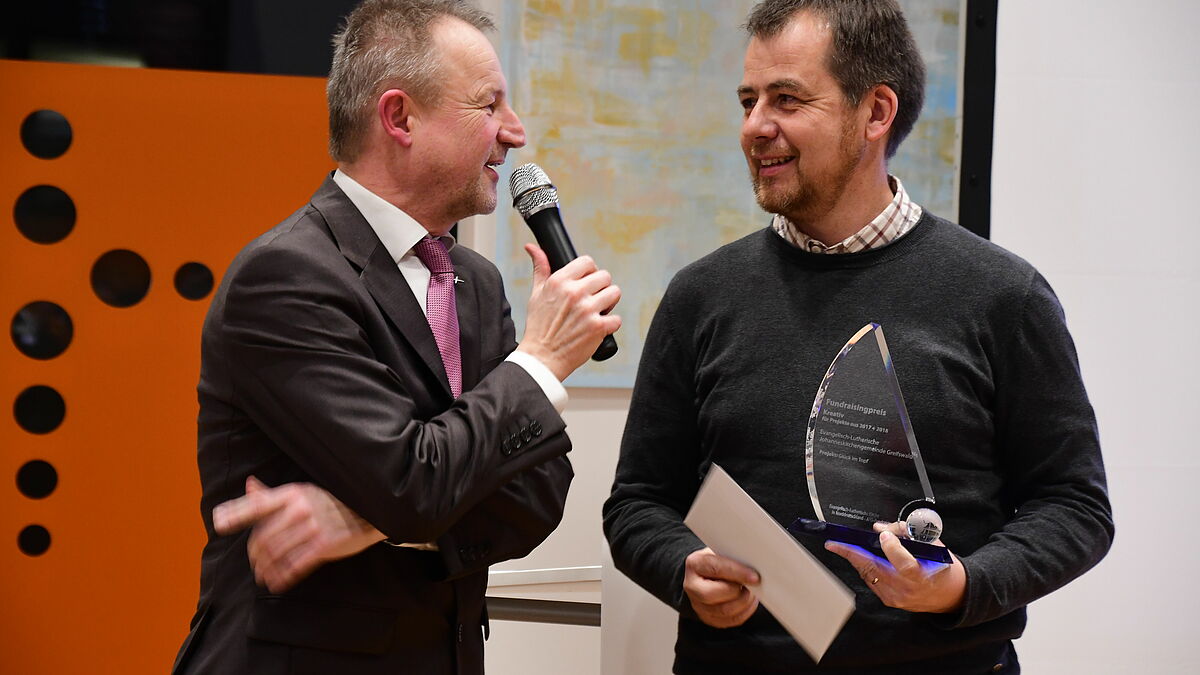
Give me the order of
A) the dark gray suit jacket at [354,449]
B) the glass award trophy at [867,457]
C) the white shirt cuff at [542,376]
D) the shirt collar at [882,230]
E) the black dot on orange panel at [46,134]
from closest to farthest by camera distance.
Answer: the dark gray suit jacket at [354,449]
the white shirt cuff at [542,376]
the glass award trophy at [867,457]
the shirt collar at [882,230]
the black dot on orange panel at [46,134]

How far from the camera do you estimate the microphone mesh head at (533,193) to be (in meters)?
1.68

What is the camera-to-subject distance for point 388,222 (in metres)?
1.62

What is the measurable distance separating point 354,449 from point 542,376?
0.91 ft

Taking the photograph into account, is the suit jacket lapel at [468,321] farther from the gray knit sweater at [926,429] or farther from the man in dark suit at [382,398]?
the gray knit sweater at [926,429]

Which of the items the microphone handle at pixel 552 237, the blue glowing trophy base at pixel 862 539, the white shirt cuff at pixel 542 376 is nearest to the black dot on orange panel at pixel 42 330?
the microphone handle at pixel 552 237

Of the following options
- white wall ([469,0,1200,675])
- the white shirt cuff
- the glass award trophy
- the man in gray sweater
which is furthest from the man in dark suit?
white wall ([469,0,1200,675])

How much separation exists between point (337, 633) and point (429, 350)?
41cm

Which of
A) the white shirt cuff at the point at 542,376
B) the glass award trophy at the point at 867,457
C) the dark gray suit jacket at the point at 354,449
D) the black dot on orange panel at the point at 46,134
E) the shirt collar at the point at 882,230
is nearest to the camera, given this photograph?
the dark gray suit jacket at the point at 354,449

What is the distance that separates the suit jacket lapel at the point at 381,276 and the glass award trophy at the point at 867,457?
588 mm

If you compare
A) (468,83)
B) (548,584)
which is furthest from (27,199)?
(468,83)

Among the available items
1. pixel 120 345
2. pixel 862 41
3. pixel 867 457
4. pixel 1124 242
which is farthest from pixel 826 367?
pixel 120 345

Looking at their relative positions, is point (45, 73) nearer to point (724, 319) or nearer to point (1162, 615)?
point (724, 319)

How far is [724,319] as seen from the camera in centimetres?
184

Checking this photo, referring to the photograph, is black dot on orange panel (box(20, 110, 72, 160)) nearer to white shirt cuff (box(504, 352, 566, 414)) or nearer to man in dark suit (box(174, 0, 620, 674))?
man in dark suit (box(174, 0, 620, 674))
